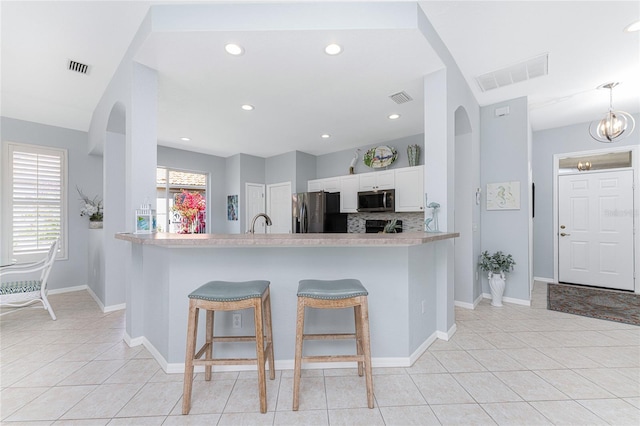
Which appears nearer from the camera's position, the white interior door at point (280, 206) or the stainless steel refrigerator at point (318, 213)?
the stainless steel refrigerator at point (318, 213)

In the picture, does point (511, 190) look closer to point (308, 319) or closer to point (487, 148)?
point (487, 148)

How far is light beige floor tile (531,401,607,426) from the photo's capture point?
1.54m

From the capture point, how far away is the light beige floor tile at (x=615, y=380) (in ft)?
5.91

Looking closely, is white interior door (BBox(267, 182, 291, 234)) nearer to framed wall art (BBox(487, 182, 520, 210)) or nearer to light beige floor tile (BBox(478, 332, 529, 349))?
framed wall art (BBox(487, 182, 520, 210))

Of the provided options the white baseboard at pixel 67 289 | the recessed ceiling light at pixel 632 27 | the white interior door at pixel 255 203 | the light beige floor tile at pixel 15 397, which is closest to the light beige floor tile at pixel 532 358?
the recessed ceiling light at pixel 632 27

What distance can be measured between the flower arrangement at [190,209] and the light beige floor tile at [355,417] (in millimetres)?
5243

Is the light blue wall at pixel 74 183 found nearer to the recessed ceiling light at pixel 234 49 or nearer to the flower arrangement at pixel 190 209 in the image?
the flower arrangement at pixel 190 209

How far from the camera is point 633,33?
2.33 metres

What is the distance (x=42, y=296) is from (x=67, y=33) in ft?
9.29

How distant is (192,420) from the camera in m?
1.56

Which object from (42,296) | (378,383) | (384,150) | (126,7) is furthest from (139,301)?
(384,150)

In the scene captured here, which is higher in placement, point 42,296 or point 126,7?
point 126,7

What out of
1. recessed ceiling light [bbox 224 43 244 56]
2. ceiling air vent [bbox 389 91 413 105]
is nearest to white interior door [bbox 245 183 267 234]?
ceiling air vent [bbox 389 91 413 105]

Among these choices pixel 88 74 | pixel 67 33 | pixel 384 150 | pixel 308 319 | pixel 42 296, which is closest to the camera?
pixel 308 319
